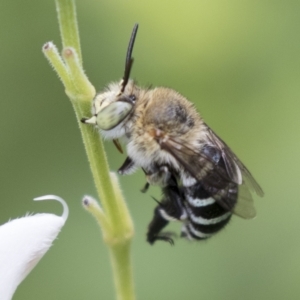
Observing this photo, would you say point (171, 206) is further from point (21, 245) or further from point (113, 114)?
point (21, 245)

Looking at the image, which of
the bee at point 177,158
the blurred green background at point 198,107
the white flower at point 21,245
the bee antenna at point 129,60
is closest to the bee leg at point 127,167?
the bee at point 177,158

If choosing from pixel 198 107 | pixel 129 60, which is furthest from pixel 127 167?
pixel 198 107

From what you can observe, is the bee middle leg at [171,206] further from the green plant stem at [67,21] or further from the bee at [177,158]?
the green plant stem at [67,21]

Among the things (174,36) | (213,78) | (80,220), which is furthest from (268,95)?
(80,220)

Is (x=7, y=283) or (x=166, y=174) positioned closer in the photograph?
(x=7, y=283)

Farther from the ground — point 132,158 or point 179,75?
point 179,75

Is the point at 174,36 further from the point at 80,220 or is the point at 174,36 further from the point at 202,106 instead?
the point at 80,220

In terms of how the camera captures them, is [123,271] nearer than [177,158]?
Yes
